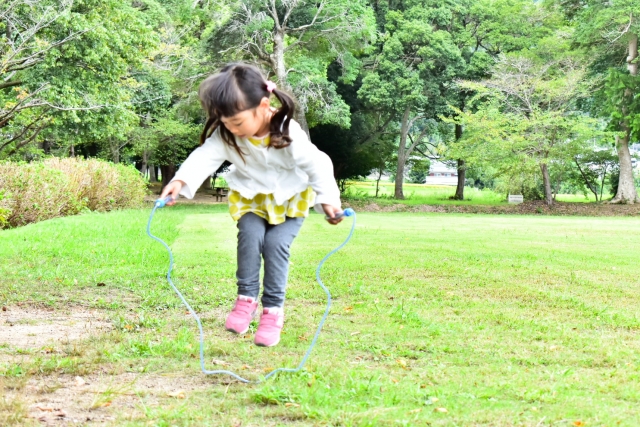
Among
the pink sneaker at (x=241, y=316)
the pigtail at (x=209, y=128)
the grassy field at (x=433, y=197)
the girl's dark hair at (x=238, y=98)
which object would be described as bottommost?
the grassy field at (x=433, y=197)

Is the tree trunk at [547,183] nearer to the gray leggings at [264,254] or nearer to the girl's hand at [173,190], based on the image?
the gray leggings at [264,254]

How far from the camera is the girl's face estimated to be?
11.7 ft

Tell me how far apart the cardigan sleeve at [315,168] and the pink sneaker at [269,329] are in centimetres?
66

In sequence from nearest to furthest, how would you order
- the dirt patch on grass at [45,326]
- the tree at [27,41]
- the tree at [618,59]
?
the dirt patch on grass at [45,326], the tree at [27,41], the tree at [618,59]

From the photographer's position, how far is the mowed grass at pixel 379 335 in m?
3.04

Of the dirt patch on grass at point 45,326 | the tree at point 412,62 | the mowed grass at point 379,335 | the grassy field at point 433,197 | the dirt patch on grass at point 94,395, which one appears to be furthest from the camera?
the grassy field at point 433,197

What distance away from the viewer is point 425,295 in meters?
6.36

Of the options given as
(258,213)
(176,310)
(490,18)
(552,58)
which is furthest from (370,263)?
(490,18)

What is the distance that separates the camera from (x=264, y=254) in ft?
13.2

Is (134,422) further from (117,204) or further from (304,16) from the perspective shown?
(304,16)

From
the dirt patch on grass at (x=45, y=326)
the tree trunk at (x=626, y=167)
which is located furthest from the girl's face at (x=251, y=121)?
the tree trunk at (x=626, y=167)

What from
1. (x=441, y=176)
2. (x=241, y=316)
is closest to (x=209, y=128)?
(x=241, y=316)

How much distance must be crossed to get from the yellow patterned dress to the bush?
22.5ft

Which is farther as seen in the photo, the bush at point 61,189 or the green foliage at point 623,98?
the green foliage at point 623,98
